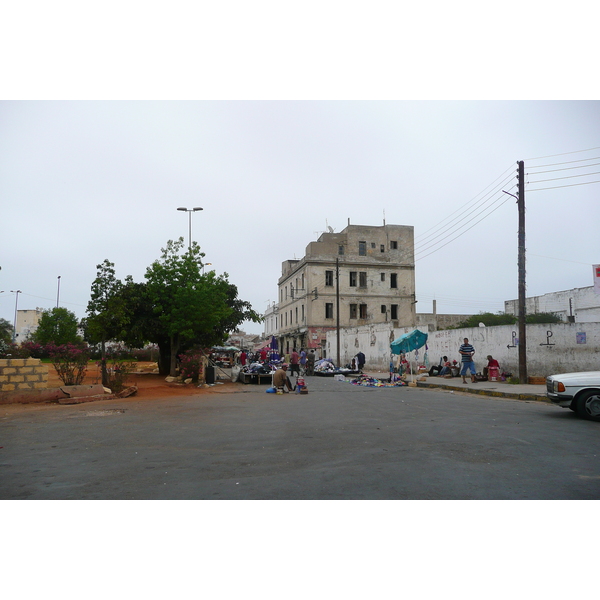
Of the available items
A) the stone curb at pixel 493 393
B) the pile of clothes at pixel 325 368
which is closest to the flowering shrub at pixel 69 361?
the stone curb at pixel 493 393

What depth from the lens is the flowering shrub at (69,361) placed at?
54.0ft

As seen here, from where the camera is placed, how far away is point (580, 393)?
10.9 m

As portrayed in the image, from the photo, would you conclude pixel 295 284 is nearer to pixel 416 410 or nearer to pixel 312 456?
pixel 416 410

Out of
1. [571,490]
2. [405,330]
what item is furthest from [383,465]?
[405,330]

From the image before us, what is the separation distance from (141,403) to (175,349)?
38.5ft

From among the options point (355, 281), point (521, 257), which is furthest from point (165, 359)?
point (355, 281)

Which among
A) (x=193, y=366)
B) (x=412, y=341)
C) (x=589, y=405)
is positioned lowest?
(x=589, y=405)

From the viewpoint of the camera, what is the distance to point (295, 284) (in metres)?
58.1

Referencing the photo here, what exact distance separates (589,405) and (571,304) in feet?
109

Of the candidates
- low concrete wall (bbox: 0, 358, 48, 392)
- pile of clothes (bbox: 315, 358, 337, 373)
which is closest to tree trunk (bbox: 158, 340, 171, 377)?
pile of clothes (bbox: 315, 358, 337, 373)

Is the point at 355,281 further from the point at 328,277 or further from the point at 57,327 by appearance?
the point at 57,327

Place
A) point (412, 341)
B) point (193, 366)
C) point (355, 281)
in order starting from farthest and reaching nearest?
1. point (355, 281)
2. point (193, 366)
3. point (412, 341)

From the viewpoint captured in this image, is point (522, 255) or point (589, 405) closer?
point (589, 405)

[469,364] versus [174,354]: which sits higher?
[174,354]
